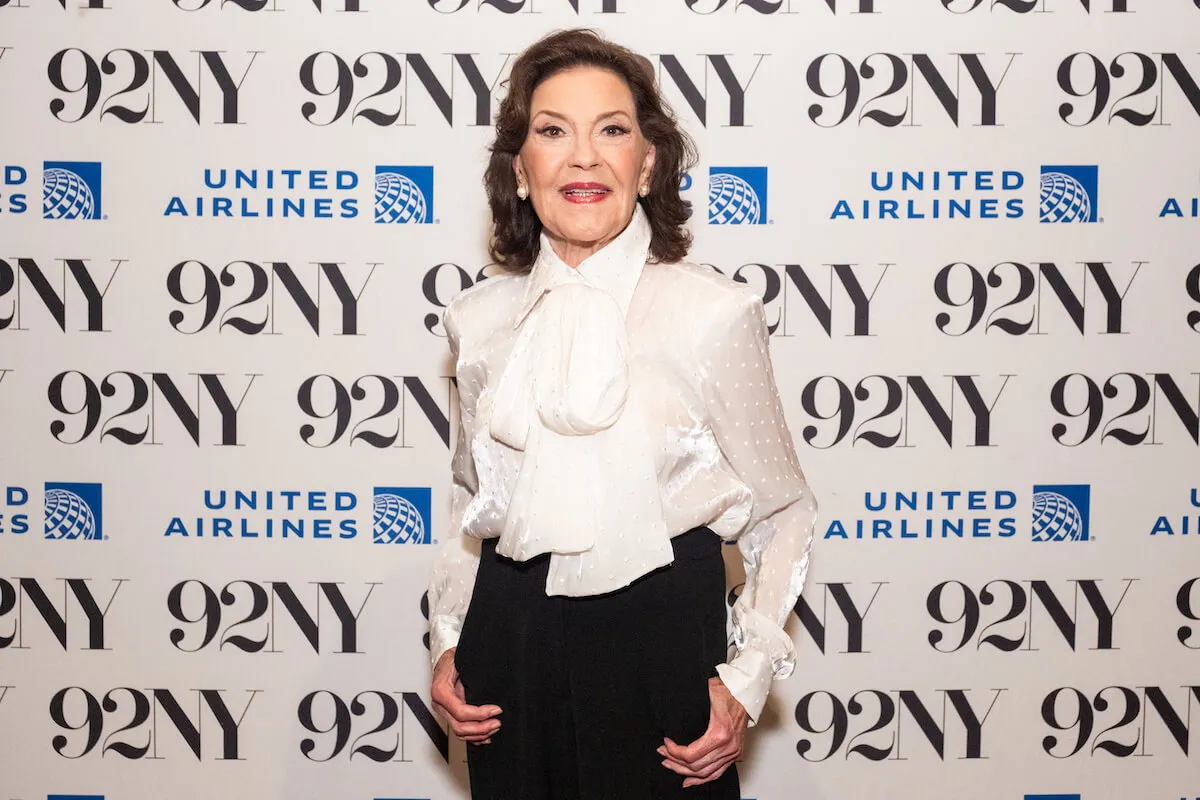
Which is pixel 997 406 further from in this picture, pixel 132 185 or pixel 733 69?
pixel 132 185

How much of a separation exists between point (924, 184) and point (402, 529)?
1319 millimetres

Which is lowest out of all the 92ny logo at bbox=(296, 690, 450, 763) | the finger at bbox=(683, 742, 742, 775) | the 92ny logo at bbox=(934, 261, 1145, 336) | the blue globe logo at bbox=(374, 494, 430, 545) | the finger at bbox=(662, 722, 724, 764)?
the 92ny logo at bbox=(296, 690, 450, 763)

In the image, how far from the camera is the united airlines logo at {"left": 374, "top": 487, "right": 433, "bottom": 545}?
2.49 metres

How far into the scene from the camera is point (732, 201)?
95.0 inches

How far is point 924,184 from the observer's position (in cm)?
241

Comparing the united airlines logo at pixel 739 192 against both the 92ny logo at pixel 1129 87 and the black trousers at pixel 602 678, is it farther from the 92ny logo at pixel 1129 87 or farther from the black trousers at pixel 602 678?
the black trousers at pixel 602 678

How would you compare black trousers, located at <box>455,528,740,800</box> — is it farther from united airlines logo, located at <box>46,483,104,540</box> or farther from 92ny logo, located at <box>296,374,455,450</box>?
united airlines logo, located at <box>46,483,104,540</box>

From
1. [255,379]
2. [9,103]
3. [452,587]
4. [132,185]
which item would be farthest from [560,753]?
[9,103]

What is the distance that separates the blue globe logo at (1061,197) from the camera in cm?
242

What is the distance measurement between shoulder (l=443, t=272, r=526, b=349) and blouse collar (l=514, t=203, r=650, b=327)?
8 centimetres

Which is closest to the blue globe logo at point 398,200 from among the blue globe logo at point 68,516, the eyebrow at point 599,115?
the eyebrow at point 599,115

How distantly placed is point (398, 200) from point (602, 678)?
122cm

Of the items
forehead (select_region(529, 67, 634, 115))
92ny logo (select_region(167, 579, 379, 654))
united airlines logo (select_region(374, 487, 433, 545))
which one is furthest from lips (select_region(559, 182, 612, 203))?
92ny logo (select_region(167, 579, 379, 654))

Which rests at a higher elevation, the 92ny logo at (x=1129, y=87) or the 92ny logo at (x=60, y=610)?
the 92ny logo at (x=1129, y=87)
